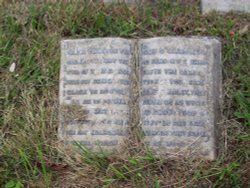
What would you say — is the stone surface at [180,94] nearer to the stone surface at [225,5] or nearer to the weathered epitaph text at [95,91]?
the weathered epitaph text at [95,91]

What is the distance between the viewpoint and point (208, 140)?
7.79 ft

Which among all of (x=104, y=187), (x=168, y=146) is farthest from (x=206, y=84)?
(x=104, y=187)

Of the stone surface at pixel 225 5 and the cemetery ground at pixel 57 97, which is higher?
the stone surface at pixel 225 5

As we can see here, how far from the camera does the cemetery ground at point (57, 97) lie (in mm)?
2342

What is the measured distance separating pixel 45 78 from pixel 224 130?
42.4 inches

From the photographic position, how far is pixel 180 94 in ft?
7.97

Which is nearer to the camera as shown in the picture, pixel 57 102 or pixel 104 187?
pixel 104 187

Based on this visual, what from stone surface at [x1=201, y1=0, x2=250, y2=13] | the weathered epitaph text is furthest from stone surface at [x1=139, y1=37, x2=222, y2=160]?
stone surface at [x1=201, y1=0, x2=250, y2=13]

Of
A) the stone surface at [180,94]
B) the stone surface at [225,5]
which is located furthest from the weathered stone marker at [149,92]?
the stone surface at [225,5]

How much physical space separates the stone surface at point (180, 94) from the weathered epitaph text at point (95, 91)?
120 mm

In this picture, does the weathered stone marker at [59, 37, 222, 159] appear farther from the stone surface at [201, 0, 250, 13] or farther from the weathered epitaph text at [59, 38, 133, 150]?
the stone surface at [201, 0, 250, 13]

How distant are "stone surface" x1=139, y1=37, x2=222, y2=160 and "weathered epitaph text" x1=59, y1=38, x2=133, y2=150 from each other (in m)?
0.12

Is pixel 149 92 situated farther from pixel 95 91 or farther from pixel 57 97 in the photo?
pixel 57 97

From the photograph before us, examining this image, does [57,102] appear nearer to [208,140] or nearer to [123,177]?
[123,177]
